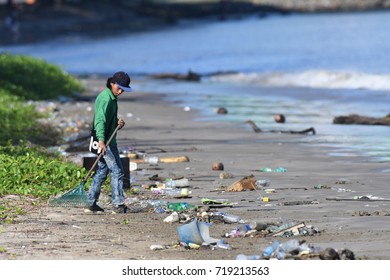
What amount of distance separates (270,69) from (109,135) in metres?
36.9

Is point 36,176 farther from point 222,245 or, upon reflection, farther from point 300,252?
point 300,252

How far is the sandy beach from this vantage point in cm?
1080

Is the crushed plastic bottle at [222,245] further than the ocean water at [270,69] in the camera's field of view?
No

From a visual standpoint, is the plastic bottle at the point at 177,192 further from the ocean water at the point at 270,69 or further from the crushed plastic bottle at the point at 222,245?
the ocean water at the point at 270,69

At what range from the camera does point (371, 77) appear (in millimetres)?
40000

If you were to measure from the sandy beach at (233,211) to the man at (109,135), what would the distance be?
7.8 inches

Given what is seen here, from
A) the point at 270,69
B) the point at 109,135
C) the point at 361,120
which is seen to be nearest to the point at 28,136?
the point at 361,120

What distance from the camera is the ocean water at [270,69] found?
2456cm

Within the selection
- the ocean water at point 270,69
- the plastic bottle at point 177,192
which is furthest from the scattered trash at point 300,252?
the ocean water at point 270,69

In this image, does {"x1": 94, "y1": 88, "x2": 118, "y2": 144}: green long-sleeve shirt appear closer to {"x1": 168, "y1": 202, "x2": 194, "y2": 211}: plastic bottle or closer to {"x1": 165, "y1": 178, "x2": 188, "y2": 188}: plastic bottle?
{"x1": 168, "y1": 202, "x2": 194, "y2": 211}: plastic bottle

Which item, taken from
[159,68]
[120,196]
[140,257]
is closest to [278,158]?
[120,196]

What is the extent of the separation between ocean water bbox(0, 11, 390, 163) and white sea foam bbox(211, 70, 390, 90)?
37mm

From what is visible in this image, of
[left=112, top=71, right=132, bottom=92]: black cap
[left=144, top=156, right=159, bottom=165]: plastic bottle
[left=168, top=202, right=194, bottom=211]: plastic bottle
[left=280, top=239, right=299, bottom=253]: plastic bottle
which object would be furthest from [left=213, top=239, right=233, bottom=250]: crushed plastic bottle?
[left=144, top=156, right=159, bottom=165]: plastic bottle
